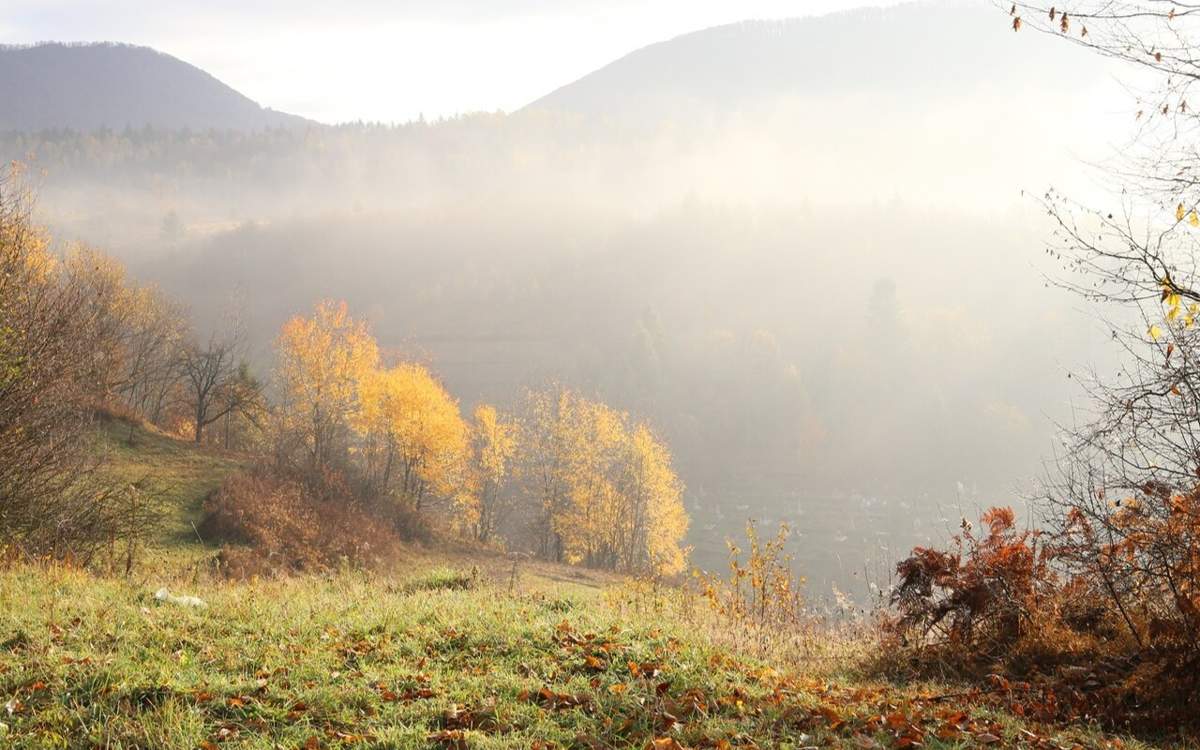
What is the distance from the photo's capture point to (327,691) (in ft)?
17.0

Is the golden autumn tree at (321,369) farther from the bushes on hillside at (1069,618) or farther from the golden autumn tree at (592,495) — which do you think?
the bushes on hillside at (1069,618)

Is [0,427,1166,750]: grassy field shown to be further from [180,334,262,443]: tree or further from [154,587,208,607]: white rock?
[180,334,262,443]: tree

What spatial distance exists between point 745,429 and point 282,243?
100539mm

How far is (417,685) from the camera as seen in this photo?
5.42 meters

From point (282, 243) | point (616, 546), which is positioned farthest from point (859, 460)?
point (282, 243)

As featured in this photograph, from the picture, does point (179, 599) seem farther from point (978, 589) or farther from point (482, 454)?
point (482, 454)

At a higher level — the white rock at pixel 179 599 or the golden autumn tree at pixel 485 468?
the golden autumn tree at pixel 485 468

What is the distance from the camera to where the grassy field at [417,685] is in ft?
14.9

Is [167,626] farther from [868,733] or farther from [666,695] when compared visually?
[868,733]

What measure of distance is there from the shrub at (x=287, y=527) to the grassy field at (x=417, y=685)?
1360cm

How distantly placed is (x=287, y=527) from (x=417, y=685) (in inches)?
863

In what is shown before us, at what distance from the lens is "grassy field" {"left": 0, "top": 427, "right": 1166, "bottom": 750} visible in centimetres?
455

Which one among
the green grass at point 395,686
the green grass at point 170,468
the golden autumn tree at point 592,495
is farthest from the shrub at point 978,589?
the golden autumn tree at point 592,495

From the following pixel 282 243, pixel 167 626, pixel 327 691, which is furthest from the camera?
pixel 282 243
